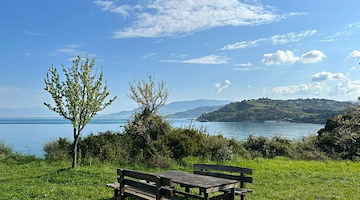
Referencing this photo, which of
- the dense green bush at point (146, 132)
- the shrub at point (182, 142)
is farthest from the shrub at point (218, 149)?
the dense green bush at point (146, 132)

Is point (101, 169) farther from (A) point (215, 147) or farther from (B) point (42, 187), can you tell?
(A) point (215, 147)

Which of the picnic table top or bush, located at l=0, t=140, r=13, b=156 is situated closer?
the picnic table top

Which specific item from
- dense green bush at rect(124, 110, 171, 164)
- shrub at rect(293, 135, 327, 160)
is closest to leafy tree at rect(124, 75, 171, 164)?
dense green bush at rect(124, 110, 171, 164)

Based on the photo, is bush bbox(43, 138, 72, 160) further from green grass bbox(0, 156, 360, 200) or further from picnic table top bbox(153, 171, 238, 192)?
picnic table top bbox(153, 171, 238, 192)

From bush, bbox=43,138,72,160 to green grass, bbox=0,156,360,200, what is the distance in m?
0.83

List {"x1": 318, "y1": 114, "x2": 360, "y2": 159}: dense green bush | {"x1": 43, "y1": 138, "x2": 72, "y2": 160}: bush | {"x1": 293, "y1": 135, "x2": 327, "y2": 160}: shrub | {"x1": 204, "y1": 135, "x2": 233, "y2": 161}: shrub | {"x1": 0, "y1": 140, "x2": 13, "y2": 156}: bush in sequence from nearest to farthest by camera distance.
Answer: {"x1": 43, "y1": 138, "x2": 72, "y2": 160}: bush < {"x1": 204, "y1": 135, "x2": 233, "y2": 161}: shrub < {"x1": 0, "y1": 140, "x2": 13, "y2": 156}: bush < {"x1": 293, "y1": 135, "x2": 327, "y2": 160}: shrub < {"x1": 318, "y1": 114, "x2": 360, "y2": 159}: dense green bush

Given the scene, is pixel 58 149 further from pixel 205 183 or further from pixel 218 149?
pixel 205 183

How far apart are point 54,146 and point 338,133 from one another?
60.3ft

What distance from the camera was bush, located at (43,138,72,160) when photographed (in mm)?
15436

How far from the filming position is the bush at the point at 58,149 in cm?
1544

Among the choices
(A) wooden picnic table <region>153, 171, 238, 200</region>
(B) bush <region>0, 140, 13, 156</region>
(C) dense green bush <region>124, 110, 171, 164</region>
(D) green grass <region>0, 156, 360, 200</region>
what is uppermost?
(C) dense green bush <region>124, 110, 171, 164</region>

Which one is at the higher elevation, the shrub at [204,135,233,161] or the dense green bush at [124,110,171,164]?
the dense green bush at [124,110,171,164]

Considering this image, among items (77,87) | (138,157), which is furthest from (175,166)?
(77,87)

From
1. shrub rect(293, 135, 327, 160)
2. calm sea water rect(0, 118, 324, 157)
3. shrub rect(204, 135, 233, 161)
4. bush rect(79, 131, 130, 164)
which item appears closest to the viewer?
bush rect(79, 131, 130, 164)
